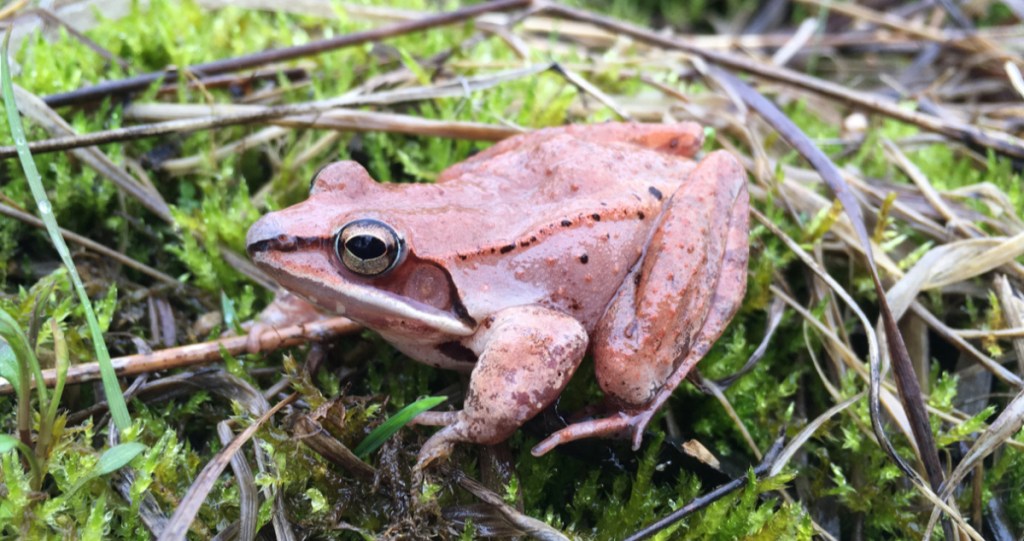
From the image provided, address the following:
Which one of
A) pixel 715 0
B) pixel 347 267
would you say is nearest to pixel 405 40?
pixel 347 267

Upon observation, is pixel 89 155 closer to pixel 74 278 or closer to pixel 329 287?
pixel 74 278

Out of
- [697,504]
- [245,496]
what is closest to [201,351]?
[245,496]

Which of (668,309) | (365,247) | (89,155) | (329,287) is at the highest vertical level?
(89,155)

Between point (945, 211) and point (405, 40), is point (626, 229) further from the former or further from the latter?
point (405, 40)

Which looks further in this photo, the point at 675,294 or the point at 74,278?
the point at 675,294

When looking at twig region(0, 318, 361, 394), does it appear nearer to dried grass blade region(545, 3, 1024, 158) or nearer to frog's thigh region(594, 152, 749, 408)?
frog's thigh region(594, 152, 749, 408)

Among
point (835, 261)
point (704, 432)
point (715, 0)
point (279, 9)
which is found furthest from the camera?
point (715, 0)
